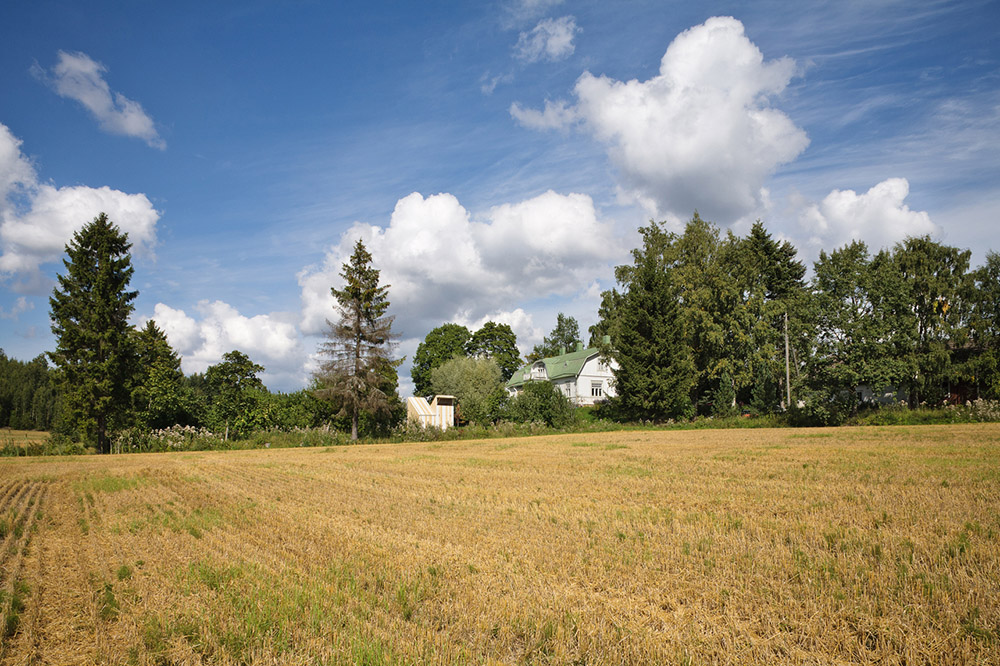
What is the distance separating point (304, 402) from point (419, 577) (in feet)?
118

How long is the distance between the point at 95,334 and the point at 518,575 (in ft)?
108

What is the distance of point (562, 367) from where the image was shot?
251 feet

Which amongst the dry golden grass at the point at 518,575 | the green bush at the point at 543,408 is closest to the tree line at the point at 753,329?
the green bush at the point at 543,408

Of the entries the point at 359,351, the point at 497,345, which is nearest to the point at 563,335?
the point at 497,345

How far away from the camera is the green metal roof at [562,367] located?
72.0 metres

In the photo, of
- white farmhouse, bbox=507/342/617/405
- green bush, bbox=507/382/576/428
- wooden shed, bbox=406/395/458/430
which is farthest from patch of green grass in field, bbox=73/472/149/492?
white farmhouse, bbox=507/342/617/405

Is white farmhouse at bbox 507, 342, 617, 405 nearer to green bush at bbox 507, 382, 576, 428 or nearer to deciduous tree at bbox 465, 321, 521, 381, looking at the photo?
deciduous tree at bbox 465, 321, 521, 381

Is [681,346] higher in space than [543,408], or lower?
higher

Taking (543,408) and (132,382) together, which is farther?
(543,408)

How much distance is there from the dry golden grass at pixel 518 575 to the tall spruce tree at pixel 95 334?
68.5ft

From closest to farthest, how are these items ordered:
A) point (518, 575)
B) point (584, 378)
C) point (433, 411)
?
point (518, 575), point (433, 411), point (584, 378)

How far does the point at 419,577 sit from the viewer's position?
5.65m

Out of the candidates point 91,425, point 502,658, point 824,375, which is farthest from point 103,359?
point 824,375

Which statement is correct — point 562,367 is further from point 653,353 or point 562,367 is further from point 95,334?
point 95,334
